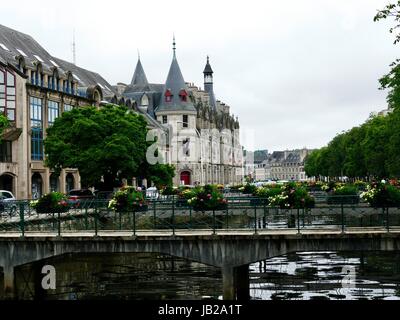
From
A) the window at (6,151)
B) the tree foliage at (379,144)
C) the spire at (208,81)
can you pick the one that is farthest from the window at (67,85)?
the spire at (208,81)

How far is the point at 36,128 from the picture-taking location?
69312mm

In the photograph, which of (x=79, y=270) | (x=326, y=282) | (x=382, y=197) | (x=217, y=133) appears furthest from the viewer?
(x=217, y=133)

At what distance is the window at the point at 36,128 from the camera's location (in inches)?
2702

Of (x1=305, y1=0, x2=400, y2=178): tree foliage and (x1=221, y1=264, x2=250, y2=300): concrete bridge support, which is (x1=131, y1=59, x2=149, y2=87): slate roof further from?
(x1=221, y1=264, x2=250, y2=300): concrete bridge support

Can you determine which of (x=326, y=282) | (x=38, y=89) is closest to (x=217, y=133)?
(x=38, y=89)

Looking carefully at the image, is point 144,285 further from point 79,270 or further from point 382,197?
point 382,197

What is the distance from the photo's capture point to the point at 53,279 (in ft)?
107

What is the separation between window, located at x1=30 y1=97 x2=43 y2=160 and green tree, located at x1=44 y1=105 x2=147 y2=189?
9610 millimetres

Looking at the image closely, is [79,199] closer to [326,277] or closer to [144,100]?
[326,277]

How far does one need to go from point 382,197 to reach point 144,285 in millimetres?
12080

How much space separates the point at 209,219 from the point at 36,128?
4408cm

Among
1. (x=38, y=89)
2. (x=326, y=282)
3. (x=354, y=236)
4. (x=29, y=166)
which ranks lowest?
(x=326, y=282)

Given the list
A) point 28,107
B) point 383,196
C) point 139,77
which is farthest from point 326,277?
point 139,77

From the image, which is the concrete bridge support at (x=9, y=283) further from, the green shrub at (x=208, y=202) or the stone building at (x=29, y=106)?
the stone building at (x=29, y=106)
